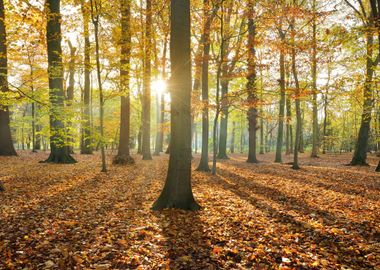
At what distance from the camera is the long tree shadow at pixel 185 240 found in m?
4.09

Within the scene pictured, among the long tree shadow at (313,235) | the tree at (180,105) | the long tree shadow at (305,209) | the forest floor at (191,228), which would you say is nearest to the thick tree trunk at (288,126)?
the long tree shadow at (305,209)

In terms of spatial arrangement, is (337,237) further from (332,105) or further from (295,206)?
(332,105)

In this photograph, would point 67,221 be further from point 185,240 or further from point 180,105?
point 180,105

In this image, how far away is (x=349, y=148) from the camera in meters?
47.8

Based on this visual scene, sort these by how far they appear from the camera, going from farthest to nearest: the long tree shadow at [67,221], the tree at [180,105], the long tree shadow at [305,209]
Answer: the tree at [180,105] < the long tree shadow at [305,209] < the long tree shadow at [67,221]

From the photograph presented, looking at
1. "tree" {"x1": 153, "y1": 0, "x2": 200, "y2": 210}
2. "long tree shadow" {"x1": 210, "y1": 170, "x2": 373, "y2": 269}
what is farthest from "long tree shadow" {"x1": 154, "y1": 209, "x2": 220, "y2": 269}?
"long tree shadow" {"x1": 210, "y1": 170, "x2": 373, "y2": 269}

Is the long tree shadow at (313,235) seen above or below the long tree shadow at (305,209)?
below

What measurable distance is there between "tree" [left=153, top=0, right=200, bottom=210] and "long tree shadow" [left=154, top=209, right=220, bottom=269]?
18.6 inches

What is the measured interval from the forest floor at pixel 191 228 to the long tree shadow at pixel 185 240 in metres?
0.02

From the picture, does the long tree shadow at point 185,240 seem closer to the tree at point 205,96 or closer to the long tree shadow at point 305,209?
the long tree shadow at point 305,209

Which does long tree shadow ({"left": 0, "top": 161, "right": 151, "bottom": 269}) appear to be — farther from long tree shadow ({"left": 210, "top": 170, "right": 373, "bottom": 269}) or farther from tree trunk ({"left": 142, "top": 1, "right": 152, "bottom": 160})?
tree trunk ({"left": 142, "top": 1, "right": 152, "bottom": 160})

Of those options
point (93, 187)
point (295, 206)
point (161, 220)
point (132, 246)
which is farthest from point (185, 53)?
point (93, 187)

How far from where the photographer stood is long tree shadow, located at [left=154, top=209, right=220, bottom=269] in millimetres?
4094

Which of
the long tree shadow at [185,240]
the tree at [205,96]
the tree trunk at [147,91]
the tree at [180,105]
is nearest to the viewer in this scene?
the long tree shadow at [185,240]
